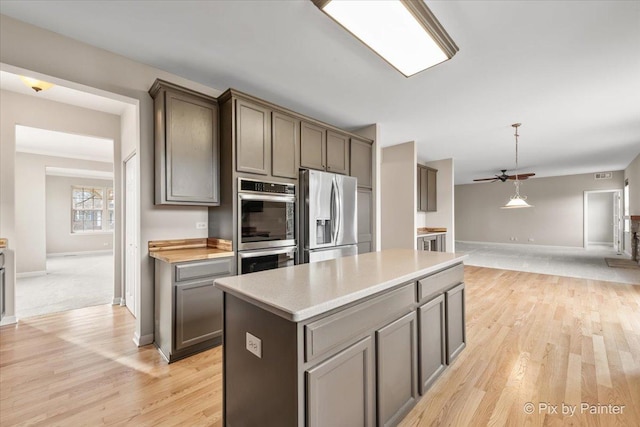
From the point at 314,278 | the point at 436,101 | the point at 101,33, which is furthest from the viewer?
the point at 436,101

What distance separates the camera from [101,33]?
212 centimetres

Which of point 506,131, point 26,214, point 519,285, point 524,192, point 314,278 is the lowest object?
point 519,285

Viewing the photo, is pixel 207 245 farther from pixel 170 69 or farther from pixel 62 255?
pixel 62 255

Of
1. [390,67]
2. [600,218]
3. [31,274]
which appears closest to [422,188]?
[390,67]

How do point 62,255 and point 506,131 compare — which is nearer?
point 506,131

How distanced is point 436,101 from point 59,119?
480 cm

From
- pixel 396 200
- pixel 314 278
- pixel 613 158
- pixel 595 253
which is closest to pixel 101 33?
pixel 314 278

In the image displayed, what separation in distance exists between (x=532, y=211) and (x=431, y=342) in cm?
1065

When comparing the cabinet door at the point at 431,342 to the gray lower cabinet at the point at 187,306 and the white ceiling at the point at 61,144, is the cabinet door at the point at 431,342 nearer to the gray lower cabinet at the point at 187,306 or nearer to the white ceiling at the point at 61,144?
the gray lower cabinet at the point at 187,306

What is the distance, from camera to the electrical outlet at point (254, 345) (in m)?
1.21

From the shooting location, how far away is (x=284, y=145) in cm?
309

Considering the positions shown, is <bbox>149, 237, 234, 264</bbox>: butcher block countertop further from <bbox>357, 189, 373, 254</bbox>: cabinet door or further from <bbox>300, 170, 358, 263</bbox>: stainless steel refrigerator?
<bbox>357, 189, 373, 254</bbox>: cabinet door

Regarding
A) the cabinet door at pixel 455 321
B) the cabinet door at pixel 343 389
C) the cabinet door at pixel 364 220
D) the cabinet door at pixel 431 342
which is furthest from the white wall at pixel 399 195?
the cabinet door at pixel 343 389

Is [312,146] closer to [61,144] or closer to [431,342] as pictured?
[431,342]
